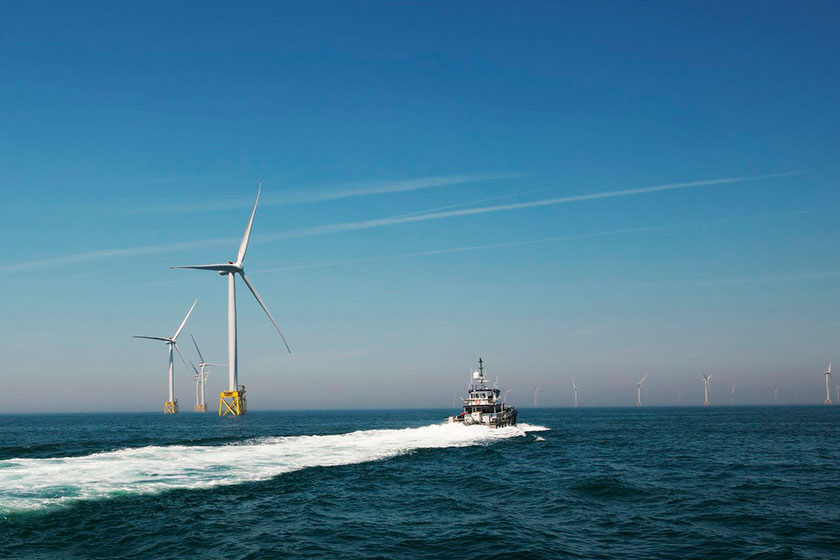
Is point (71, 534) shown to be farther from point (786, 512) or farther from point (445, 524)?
point (786, 512)

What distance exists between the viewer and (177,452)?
6869cm

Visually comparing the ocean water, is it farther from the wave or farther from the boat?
the boat

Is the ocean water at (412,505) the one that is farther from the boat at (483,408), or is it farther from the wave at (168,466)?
the boat at (483,408)

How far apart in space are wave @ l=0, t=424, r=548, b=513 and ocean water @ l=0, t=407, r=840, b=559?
23 cm

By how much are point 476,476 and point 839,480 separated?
30.8m

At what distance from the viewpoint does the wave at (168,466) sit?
140ft

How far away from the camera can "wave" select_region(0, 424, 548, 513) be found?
140 ft

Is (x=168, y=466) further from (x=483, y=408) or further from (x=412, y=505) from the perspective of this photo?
(x=483, y=408)

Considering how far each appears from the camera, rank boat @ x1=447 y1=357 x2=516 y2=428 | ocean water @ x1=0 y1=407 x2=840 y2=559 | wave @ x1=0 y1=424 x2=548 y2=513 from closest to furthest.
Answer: ocean water @ x1=0 y1=407 x2=840 y2=559 → wave @ x1=0 y1=424 x2=548 y2=513 → boat @ x1=447 y1=357 x2=516 y2=428

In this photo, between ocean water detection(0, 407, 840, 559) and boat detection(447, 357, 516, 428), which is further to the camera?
boat detection(447, 357, 516, 428)

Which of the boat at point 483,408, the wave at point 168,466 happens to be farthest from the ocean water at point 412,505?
the boat at point 483,408

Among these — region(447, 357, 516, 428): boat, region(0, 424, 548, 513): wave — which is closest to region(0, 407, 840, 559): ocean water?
region(0, 424, 548, 513): wave

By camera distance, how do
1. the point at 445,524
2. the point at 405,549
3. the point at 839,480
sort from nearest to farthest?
the point at 405,549
the point at 445,524
the point at 839,480

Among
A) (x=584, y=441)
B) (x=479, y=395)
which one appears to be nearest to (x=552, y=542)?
(x=584, y=441)
